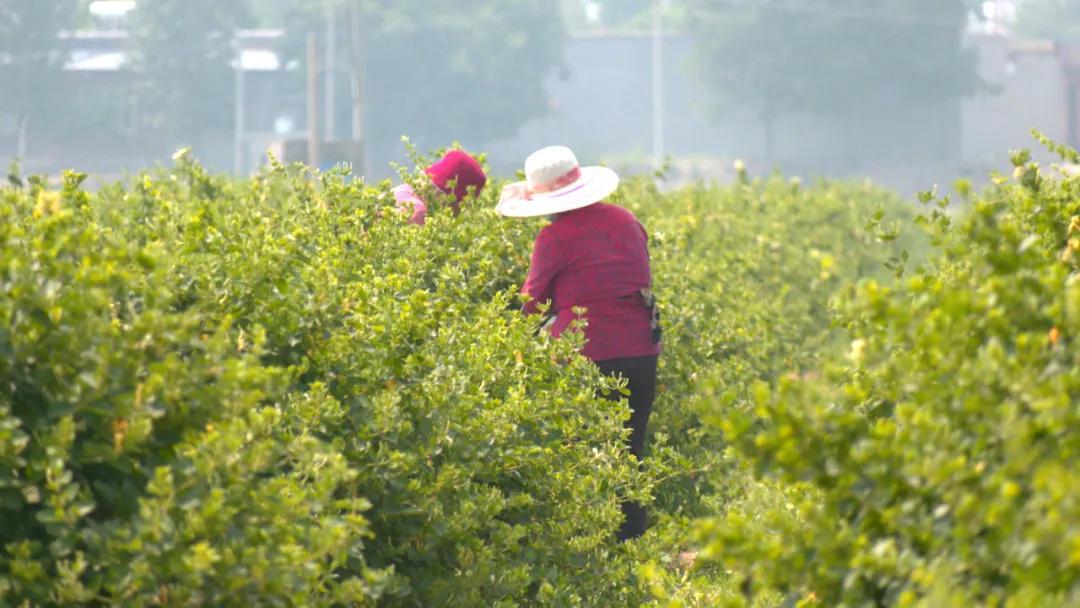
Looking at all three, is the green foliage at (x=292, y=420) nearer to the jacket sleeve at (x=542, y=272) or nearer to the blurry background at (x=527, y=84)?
the jacket sleeve at (x=542, y=272)

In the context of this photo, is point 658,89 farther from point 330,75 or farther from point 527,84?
point 330,75

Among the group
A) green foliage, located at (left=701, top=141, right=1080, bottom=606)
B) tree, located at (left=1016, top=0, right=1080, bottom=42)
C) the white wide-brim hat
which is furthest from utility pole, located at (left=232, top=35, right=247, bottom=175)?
green foliage, located at (left=701, top=141, right=1080, bottom=606)

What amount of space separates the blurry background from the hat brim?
49022mm

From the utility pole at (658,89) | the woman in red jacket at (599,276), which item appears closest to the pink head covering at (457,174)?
the woman in red jacket at (599,276)

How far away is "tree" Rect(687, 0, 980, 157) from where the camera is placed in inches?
2667

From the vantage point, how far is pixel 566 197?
680 centimetres

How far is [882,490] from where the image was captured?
3256 mm

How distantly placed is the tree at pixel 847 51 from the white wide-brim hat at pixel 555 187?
62103mm

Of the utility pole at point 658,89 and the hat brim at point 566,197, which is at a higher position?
the hat brim at point 566,197

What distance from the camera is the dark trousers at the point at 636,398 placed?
672 centimetres

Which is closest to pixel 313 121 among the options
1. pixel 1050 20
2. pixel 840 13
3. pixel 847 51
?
pixel 847 51

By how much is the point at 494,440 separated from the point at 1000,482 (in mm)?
2181

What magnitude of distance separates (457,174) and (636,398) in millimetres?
1119

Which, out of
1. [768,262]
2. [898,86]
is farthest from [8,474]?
[898,86]
